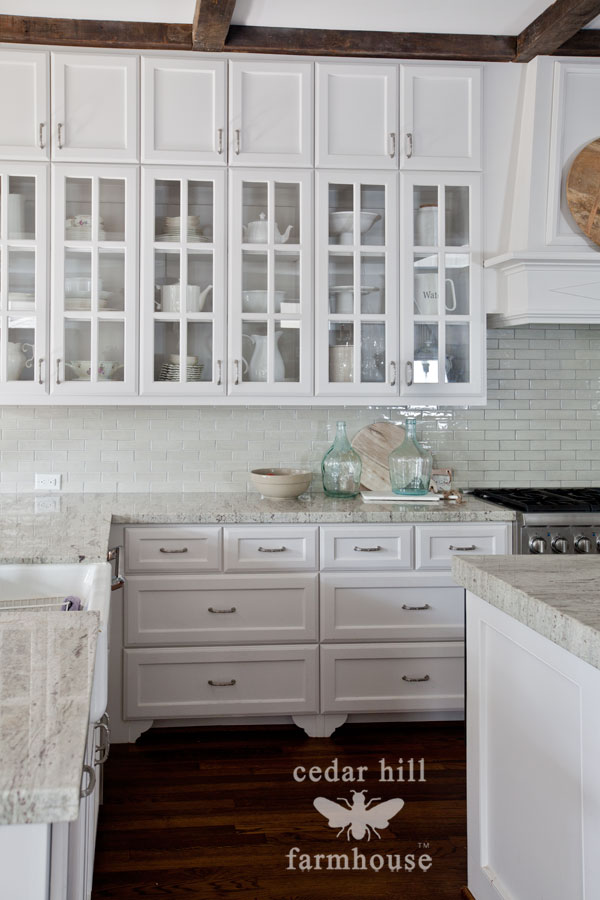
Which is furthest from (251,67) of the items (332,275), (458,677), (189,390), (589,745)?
(589,745)

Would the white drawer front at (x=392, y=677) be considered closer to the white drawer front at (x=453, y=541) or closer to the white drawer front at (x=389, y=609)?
the white drawer front at (x=389, y=609)

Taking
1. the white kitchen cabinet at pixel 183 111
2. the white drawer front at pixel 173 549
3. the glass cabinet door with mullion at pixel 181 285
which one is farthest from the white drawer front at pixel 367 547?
the white kitchen cabinet at pixel 183 111

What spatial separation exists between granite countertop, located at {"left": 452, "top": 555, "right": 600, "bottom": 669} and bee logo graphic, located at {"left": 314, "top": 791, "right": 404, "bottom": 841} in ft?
3.29

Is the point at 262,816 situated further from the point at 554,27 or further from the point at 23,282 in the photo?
the point at 554,27

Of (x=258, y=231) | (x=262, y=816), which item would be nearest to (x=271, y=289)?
(x=258, y=231)

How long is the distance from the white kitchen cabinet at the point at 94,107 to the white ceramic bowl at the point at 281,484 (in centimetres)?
141

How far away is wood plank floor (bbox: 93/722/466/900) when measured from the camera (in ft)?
7.05

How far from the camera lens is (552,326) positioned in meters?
3.76

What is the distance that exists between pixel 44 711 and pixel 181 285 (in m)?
2.50

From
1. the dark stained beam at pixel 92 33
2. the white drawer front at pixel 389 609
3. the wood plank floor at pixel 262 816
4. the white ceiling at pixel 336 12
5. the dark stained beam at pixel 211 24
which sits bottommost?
the wood plank floor at pixel 262 816

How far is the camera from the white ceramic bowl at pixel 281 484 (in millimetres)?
3357

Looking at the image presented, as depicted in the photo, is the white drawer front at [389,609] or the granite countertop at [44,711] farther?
the white drawer front at [389,609]

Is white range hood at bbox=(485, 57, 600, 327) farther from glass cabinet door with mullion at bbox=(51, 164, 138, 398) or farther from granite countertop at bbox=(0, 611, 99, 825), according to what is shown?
granite countertop at bbox=(0, 611, 99, 825)

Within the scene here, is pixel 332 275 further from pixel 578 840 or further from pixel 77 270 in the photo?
pixel 578 840
